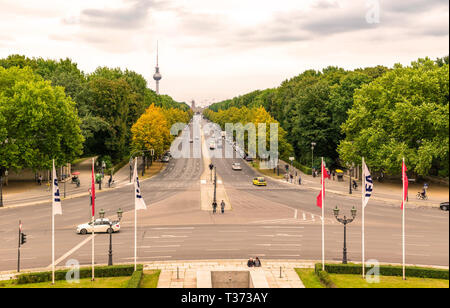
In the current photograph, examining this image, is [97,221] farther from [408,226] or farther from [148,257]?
[408,226]

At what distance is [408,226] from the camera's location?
154 ft

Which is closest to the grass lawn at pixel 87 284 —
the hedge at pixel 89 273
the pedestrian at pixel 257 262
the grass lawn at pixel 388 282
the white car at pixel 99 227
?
the hedge at pixel 89 273

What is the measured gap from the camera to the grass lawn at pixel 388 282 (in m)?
29.5

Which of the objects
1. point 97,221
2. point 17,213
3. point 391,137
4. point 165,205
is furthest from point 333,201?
point 17,213

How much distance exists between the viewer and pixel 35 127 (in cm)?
6706

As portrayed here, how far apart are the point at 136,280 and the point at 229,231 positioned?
17278 millimetres

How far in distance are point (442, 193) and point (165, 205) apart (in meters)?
41.4

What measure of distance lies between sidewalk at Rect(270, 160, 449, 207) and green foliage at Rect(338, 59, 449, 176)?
144 inches

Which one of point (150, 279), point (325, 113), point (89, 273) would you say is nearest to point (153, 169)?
point (325, 113)

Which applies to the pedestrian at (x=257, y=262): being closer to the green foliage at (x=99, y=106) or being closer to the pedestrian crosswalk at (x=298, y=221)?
the pedestrian crosswalk at (x=298, y=221)

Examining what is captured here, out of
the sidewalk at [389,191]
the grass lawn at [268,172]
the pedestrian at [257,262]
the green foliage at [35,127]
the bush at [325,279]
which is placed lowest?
the bush at [325,279]

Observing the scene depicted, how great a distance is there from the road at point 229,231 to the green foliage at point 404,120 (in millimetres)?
8668

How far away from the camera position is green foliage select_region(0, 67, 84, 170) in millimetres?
66113

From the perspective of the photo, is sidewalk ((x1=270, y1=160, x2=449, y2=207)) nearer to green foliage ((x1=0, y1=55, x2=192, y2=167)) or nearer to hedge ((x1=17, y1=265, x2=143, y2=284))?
green foliage ((x1=0, y1=55, x2=192, y2=167))
